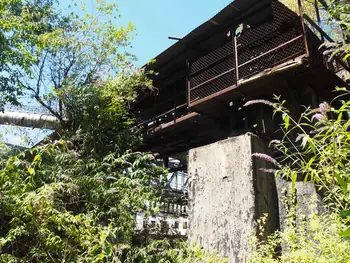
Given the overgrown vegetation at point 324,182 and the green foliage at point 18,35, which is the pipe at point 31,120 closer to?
the green foliage at point 18,35

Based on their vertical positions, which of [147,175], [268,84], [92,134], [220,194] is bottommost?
[220,194]

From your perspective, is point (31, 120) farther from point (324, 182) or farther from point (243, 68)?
point (324, 182)

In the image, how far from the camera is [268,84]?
583 centimetres

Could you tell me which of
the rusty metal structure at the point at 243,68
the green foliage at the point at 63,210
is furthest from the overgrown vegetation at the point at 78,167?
the rusty metal structure at the point at 243,68

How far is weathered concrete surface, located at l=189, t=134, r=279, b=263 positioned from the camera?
7.30 ft

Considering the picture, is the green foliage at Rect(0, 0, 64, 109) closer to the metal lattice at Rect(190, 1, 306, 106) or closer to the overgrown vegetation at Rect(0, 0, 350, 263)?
the overgrown vegetation at Rect(0, 0, 350, 263)

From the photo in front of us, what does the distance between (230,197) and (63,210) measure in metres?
2.19

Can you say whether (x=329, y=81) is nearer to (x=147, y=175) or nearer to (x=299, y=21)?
(x=299, y=21)

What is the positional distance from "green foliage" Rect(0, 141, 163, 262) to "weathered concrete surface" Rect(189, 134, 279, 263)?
904 mm

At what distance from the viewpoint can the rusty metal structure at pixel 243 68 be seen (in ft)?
18.2

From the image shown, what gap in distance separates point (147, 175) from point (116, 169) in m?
0.67

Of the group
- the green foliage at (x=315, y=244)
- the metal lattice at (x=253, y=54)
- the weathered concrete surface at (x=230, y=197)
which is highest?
the metal lattice at (x=253, y=54)

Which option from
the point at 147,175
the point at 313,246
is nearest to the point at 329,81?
the point at 147,175

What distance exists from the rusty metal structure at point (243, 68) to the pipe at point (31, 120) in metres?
2.58
